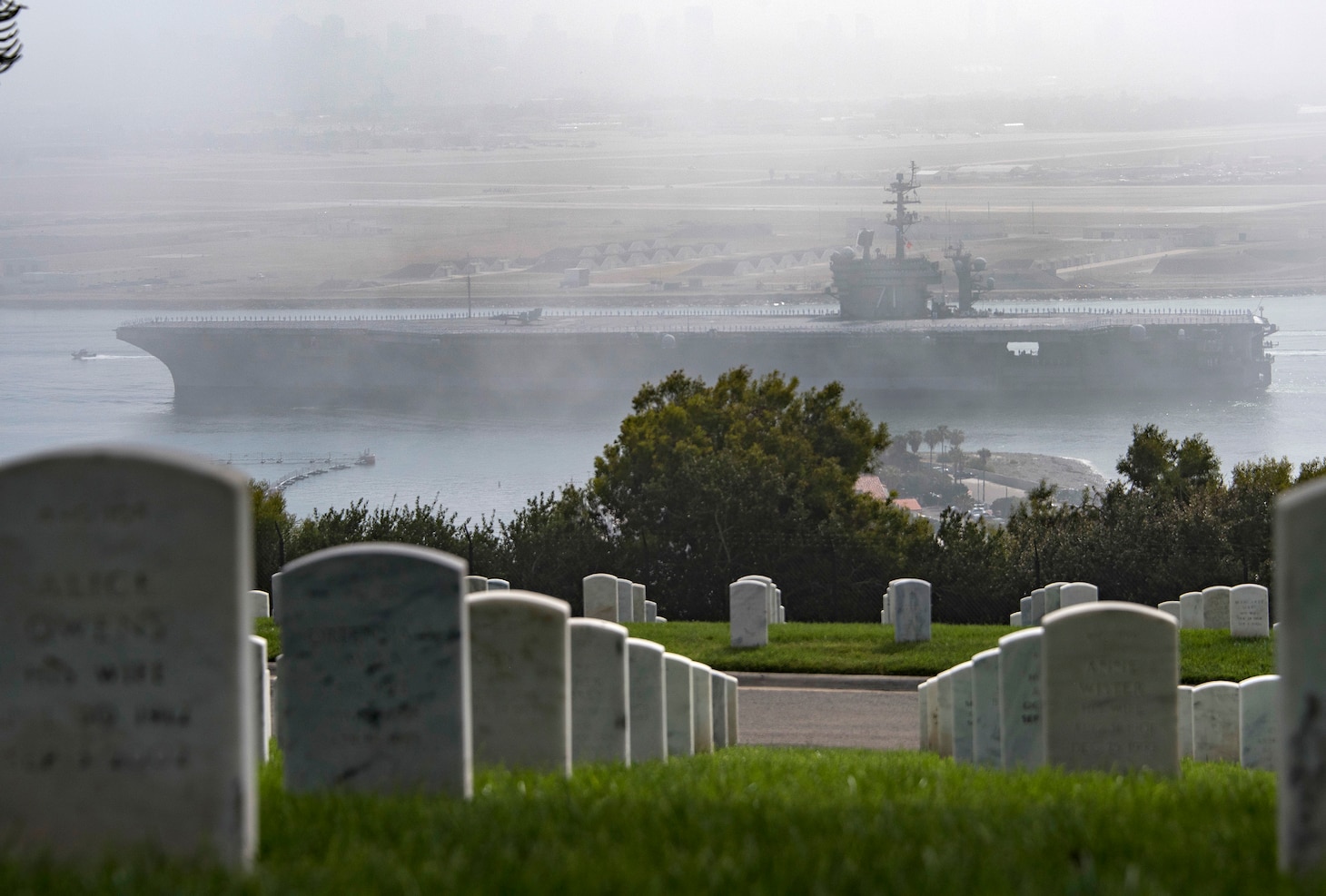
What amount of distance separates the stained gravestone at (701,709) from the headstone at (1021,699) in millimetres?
2597

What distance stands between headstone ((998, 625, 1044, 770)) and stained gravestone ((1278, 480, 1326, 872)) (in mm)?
2378

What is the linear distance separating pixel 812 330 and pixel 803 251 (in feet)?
319

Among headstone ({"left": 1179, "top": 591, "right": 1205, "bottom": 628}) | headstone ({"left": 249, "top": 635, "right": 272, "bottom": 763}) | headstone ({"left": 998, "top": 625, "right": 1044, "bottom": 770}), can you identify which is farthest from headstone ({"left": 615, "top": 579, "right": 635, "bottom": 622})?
headstone ({"left": 998, "top": 625, "right": 1044, "bottom": 770})

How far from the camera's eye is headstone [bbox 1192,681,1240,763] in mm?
7785

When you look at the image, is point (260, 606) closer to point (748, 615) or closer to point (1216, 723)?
point (748, 615)

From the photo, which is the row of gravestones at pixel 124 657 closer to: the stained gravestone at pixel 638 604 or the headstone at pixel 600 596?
the headstone at pixel 600 596

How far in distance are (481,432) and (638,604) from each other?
57487 millimetres

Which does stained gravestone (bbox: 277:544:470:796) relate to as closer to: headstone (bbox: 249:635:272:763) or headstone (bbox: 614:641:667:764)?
headstone (bbox: 249:635:272:763)

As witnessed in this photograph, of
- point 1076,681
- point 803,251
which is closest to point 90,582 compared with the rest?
point 1076,681

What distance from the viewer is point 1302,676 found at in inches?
109

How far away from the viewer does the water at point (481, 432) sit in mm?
57125

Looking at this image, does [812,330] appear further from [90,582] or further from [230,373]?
[90,582]

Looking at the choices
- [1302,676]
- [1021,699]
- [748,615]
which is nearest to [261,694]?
[1021,699]

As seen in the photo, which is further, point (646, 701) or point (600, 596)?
point (600, 596)
